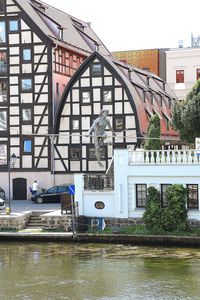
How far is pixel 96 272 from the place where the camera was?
23438 mm

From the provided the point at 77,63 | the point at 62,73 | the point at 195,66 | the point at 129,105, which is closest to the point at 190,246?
the point at 129,105

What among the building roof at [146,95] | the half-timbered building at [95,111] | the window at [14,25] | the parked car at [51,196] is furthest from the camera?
the window at [14,25]

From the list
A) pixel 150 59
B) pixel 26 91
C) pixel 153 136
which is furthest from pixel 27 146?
pixel 150 59

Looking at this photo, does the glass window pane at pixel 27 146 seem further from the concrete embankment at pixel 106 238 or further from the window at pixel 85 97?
the concrete embankment at pixel 106 238

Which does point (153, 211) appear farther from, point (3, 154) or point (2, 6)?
point (2, 6)

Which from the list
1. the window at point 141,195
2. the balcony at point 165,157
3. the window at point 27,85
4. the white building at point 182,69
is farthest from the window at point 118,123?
the white building at point 182,69

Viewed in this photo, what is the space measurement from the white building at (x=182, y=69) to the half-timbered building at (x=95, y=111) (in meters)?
13.1

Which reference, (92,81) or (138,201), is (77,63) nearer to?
(92,81)

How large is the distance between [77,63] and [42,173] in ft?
33.0

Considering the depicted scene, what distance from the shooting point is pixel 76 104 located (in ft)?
144

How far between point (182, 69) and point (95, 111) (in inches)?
648

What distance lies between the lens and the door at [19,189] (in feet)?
145

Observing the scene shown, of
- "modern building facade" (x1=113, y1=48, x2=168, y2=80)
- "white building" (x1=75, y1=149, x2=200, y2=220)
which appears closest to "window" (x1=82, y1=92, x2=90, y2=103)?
"white building" (x1=75, y1=149, x2=200, y2=220)

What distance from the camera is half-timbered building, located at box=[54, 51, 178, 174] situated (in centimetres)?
4266
